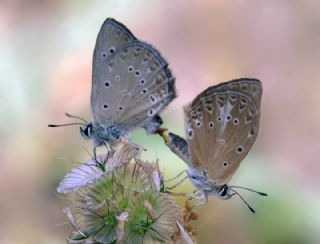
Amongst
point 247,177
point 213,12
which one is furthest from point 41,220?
point 213,12

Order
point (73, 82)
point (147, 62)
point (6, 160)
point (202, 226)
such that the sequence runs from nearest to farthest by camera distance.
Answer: point (147, 62) → point (202, 226) → point (6, 160) → point (73, 82)

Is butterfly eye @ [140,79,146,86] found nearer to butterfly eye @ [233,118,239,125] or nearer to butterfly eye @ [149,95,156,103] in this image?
butterfly eye @ [149,95,156,103]

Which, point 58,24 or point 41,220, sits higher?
point 58,24

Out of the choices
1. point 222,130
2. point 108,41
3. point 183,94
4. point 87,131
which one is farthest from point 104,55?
point 183,94

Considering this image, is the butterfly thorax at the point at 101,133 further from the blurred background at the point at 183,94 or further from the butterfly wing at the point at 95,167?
the blurred background at the point at 183,94

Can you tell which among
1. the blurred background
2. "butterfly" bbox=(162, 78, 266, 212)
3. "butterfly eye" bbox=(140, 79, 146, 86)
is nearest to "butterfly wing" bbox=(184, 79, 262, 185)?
"butterfly" bbox=(162, 78, 266, 212)

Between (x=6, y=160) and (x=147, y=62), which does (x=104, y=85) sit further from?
(x=6, y=160)

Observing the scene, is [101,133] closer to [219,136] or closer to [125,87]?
[125,87]
